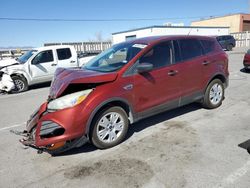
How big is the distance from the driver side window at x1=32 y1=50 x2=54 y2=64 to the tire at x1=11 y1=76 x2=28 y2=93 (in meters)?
0.90

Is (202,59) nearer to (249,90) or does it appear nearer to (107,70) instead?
(107,70)

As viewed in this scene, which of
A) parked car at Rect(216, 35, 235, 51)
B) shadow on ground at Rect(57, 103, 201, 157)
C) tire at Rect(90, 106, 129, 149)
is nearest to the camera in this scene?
tire at Rect(90, 106, 129, 149)

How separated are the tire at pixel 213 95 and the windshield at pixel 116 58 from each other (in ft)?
6.95

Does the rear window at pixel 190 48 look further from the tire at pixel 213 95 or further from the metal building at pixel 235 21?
the metal building at pixel 235 21

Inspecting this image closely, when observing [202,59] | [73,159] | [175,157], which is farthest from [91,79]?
[202,59]

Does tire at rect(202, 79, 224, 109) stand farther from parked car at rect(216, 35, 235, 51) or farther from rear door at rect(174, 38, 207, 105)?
parked car at rect(216, 35, 235, 51)

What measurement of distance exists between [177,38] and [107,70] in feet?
5.71

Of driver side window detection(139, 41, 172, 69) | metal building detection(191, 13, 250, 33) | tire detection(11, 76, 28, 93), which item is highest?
metal building detection(191, 13, 250, 33)

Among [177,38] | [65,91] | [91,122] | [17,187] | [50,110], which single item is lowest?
[17,187]

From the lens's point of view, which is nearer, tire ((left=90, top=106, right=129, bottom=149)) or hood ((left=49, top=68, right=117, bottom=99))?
hood ((left=49, top=68, right=117, bottom=99))

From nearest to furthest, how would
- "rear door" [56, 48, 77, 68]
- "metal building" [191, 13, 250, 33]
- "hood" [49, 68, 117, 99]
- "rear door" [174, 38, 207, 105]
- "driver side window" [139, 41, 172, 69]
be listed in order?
"hood" [49, 68, 117, 99]
"driver side window" [139, 41, 172, 69]
"rear door" [174, 38, 207, 105]
"rear door" [56, 48, 77, 68]
"metal building" [191, 13, 250, 33]

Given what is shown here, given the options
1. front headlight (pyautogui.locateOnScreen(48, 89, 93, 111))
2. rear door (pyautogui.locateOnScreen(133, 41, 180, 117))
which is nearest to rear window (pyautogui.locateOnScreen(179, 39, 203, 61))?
rear door (pyautogui.locateOnScreen(133, 41, 180, 117))

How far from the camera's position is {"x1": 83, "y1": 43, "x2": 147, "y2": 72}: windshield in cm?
419

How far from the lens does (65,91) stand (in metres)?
3.59
